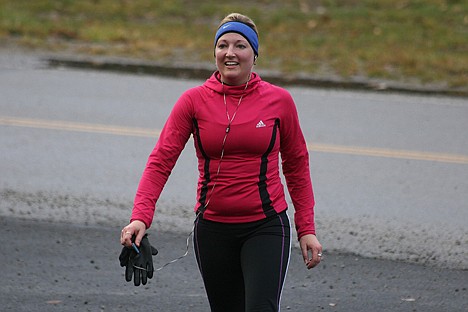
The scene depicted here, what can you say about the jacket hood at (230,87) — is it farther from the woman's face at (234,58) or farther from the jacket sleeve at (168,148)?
the jacket sleeve at (168,148)

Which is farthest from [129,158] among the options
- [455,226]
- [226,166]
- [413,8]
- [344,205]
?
[413,8]

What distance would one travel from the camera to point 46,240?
734cm

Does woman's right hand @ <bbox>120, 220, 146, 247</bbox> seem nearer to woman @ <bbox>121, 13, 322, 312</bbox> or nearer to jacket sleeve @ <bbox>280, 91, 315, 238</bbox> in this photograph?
woman @ <bbox>121, 13, 322, 312</bbox>

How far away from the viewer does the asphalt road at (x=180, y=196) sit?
642 cm

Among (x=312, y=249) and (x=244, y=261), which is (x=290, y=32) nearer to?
(x=312, y=249)

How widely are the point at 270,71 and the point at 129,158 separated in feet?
13.5

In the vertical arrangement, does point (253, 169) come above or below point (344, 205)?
above

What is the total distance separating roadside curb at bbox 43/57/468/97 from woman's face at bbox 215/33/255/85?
8.00 meters

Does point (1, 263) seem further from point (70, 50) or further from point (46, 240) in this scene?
point (70, 50)

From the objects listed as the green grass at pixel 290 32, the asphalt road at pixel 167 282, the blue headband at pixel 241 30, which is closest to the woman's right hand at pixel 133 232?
the blue headband at pixel 241 30

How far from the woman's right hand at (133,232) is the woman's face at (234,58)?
772mm

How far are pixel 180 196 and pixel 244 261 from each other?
3.98 metres

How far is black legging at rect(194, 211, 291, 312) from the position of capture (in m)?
4.47

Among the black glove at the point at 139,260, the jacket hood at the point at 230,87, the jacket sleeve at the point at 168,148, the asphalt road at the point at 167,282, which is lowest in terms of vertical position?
the asphalt road at the point at 167,282
